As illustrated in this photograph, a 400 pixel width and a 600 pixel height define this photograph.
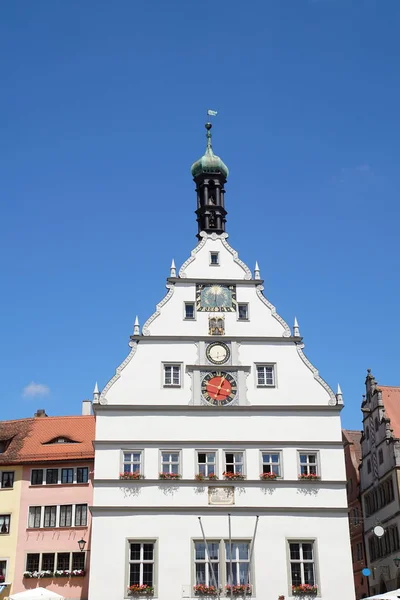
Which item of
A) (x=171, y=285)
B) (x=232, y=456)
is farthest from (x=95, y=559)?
(x=171, y=285)

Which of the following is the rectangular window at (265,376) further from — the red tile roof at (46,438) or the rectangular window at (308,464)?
the red tile roof at (46,438)

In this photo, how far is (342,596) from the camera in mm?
31406

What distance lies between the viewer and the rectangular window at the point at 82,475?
39.4m

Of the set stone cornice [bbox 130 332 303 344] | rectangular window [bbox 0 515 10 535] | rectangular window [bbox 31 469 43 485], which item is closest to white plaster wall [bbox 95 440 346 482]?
stone cornice [bbox 130 332 303 344]

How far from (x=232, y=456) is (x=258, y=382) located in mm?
3367

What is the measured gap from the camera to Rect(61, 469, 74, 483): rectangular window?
39469 millimetres

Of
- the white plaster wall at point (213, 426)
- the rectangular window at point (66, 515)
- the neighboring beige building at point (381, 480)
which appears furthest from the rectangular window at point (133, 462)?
the neighboring beige building at point (381, 480)

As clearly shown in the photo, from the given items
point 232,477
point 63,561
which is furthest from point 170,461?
point 63,561

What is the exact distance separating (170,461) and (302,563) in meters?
6.47

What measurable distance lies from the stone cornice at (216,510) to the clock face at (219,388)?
14.1 feet

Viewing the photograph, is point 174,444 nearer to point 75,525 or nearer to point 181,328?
point 181,328

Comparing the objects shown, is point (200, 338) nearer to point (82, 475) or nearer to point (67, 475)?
point (82, 475)

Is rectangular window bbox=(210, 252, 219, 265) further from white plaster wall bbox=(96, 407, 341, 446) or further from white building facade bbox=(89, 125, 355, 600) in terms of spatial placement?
white plaster wall bbox=(96, 407, 341, 446)

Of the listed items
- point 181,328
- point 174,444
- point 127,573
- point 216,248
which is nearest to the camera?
point 127,573
